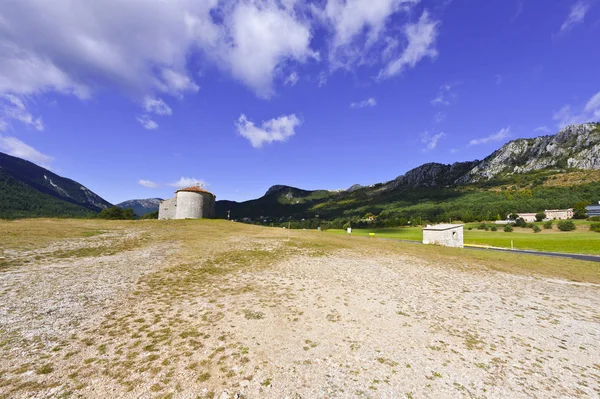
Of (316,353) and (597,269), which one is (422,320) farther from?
(597,269)

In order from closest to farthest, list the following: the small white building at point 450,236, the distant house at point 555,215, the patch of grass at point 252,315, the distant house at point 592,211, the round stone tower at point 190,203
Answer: the patch of grass at point 252,315 → the small white building at point 450,236 → the round stone tower at point 190,203 → the distant house at point 592,211 → the distant house at point 555,215

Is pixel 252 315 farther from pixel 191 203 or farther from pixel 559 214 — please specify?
pixel 559 214

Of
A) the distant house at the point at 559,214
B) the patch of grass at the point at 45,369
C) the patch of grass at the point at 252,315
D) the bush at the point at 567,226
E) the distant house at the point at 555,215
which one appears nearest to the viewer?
the patch of grass at the point at 45,369

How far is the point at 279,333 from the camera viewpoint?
9844 millimetres

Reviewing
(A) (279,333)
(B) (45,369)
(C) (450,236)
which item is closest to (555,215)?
(C) (450,236)

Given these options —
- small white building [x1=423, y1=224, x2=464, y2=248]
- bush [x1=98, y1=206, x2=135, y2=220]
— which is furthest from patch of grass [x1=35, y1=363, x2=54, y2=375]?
bush [x1=98, y1=206, x2=135, y2=220]

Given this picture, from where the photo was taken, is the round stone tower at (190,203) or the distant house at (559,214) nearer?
the round stone tower at (190,203)

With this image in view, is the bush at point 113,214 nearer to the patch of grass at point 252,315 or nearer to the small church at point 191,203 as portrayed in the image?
the small church at point 191,203

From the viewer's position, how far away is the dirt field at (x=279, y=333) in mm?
6730

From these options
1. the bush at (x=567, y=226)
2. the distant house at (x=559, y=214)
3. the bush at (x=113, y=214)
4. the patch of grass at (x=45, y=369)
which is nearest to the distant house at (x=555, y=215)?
the distant house at (x=559, y=214)

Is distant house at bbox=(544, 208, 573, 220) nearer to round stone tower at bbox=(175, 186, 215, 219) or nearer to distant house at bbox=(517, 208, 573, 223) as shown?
distant house at bbox=(517, 208, 573, 223)

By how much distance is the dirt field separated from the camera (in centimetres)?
673

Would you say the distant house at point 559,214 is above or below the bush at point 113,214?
above

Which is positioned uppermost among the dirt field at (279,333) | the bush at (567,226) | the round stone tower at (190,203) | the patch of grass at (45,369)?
the round stone tower at (190,203)
